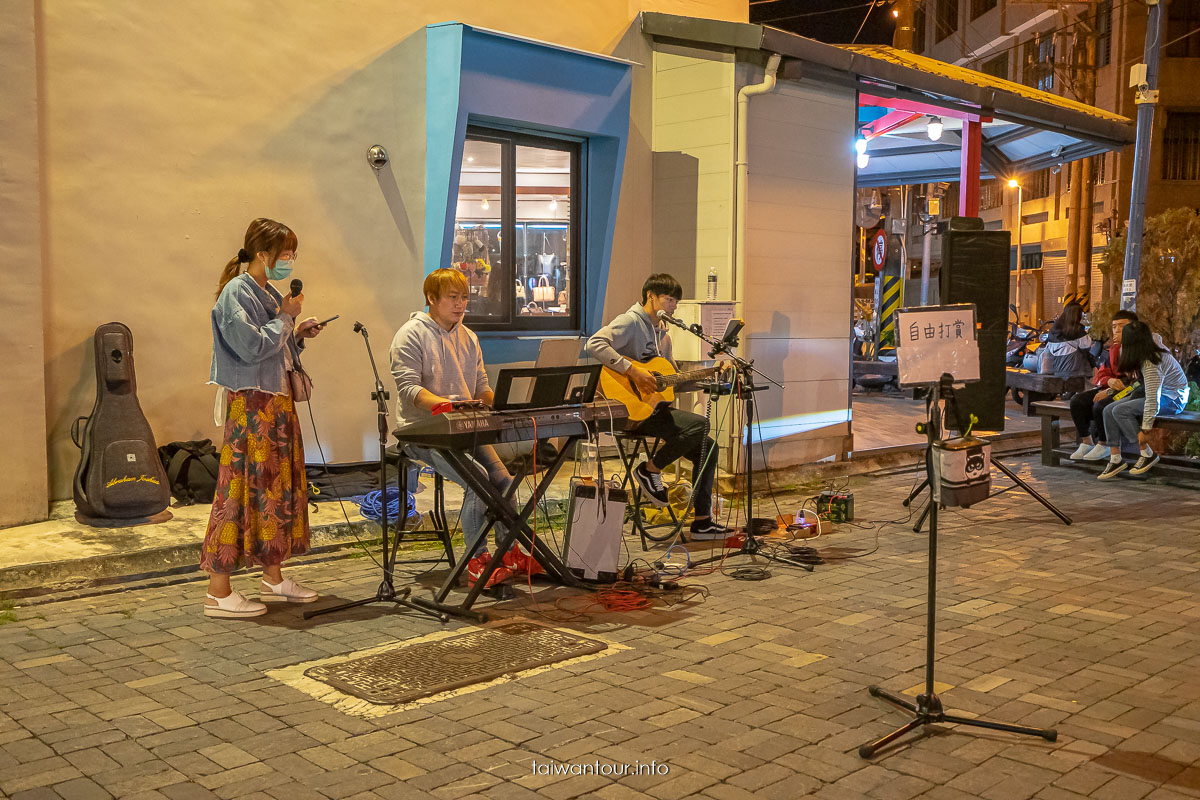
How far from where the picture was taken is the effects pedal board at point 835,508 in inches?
323

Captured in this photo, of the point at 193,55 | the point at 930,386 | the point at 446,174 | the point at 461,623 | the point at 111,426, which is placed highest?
the point at 193,55

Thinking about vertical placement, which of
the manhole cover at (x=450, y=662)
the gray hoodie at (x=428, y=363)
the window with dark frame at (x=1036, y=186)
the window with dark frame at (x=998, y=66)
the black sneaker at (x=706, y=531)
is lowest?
the manhole cover at (x=450, y=662)

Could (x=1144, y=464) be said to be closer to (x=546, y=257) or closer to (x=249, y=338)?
(x=546, y=257)

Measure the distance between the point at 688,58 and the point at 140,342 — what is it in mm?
Answer: 5266

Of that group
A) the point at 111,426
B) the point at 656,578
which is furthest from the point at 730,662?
the point at 111,426

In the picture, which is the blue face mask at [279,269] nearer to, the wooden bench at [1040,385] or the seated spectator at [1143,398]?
the seated spectator at [1143,398]

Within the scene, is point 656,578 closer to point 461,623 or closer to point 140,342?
point 461,623

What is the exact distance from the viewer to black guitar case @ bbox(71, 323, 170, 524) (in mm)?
6734

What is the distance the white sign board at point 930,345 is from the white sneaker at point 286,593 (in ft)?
11.0

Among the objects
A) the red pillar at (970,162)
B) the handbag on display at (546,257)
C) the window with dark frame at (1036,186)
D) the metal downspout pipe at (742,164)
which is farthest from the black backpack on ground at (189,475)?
the window with dark frame at (1036,186)

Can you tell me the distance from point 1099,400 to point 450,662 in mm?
8127

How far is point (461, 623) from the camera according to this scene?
217 inches

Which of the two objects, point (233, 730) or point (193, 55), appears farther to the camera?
point (193, 55)

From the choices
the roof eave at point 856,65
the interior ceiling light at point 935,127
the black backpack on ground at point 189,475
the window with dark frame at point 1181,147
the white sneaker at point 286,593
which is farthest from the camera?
the window with dark frame at point 1181,147
